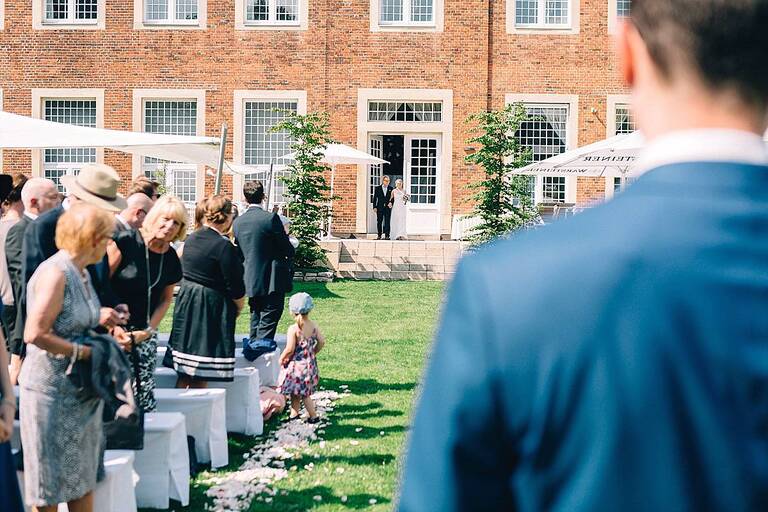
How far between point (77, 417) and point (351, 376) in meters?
6.68

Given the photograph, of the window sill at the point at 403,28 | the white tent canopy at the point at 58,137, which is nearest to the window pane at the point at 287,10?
the window sill at the point at 403,28

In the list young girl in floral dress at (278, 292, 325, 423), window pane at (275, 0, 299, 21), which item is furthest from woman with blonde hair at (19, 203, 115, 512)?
window pane at (275, 0, 299, 21)

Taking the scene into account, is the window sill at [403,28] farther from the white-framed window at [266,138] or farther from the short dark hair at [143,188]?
the short dark hair at [143,188]

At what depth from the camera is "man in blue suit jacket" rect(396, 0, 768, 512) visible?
48.0 inches

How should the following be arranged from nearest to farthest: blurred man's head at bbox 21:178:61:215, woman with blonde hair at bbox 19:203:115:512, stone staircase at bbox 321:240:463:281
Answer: woman with blonde hair at bbox 19:203:115:512 < blurred man's head at bbox 21:178:61:215 < stone staircase at bbox 321:240:463:281

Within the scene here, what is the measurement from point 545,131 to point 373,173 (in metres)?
4.61

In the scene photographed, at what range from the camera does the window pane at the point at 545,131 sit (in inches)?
1025

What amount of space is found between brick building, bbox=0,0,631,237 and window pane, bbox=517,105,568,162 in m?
0.14

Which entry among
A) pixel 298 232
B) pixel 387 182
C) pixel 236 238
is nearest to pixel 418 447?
pixel 236 238

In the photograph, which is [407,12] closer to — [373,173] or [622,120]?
[373,173]

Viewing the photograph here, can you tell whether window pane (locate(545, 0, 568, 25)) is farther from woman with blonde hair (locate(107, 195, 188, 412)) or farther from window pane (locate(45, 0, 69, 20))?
woman with blonde hair (locate(107, 195, 188, 412))

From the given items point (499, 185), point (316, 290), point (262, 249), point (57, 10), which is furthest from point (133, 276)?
point (57, 10)

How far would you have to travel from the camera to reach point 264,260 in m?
10.6

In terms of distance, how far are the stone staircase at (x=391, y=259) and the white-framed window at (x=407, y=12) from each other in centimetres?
605
